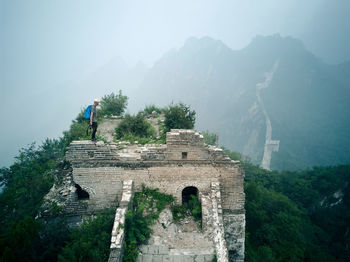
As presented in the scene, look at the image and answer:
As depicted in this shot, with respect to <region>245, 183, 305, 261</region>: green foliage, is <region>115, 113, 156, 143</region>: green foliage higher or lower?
higher

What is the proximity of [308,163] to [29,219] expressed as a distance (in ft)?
205

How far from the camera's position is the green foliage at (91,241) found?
625cm

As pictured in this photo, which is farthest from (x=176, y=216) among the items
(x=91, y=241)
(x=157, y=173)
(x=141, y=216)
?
(x=91, y=241)

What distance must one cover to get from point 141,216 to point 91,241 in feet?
6.37

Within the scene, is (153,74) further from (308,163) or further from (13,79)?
(13,79)

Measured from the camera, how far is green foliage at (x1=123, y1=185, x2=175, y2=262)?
6.88 m

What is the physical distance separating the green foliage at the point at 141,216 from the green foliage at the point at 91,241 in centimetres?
77

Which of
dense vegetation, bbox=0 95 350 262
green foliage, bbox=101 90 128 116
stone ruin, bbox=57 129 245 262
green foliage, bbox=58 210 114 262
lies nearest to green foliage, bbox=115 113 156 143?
dense vegetation, bbox=0 95 350 262

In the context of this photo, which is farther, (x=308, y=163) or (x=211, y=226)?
(x=308, y=163)

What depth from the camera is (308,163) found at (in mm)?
52281

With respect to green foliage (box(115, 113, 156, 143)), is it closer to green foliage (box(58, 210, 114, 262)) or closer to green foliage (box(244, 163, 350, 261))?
green foliage (box(58, 210, 114, 262))

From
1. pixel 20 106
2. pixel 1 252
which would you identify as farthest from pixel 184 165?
pixel 20 106

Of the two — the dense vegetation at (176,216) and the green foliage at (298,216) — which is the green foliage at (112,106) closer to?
the dense vegetation at (176,216)

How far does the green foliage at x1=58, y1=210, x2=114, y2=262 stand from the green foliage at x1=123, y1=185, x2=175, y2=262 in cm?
77
